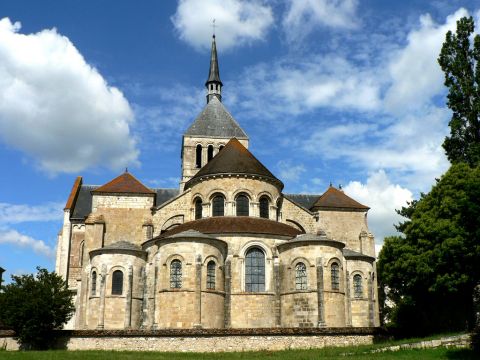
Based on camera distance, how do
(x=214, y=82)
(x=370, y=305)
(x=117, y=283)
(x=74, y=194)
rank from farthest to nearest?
1. (x=214, y=82)
2. (x=74, y=194)
3. (x=370, y=305)
4. (x=117, y=283)

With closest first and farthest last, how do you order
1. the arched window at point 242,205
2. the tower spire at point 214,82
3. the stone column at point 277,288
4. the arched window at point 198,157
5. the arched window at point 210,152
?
the stone column at point 277,288, the arched window at point 242,205, the arched window at point 198,157, the arched window at point 210,152, the tower spire at point 214,82

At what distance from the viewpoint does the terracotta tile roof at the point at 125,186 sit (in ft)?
121

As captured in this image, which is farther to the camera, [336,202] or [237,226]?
[336,202]

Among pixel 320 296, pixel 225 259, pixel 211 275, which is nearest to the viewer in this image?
pixel 320 296

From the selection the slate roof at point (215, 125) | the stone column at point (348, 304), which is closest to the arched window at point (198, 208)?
the stone column at point (348, 304)

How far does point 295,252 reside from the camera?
2905 centimetres

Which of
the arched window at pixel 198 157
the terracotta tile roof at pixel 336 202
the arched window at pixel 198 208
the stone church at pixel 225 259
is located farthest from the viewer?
the arched window at pixel 198 157

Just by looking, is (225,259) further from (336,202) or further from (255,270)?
(336,202)

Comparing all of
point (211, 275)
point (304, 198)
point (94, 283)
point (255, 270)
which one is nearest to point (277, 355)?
point (211, 275)

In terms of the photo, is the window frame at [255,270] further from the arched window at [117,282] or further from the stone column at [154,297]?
the arched window at [117,282]

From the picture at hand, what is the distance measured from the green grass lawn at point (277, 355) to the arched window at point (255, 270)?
7635mm

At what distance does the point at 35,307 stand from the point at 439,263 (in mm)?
17968

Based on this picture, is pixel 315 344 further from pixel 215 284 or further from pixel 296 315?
pixel 215 284

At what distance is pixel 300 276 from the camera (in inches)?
1131
